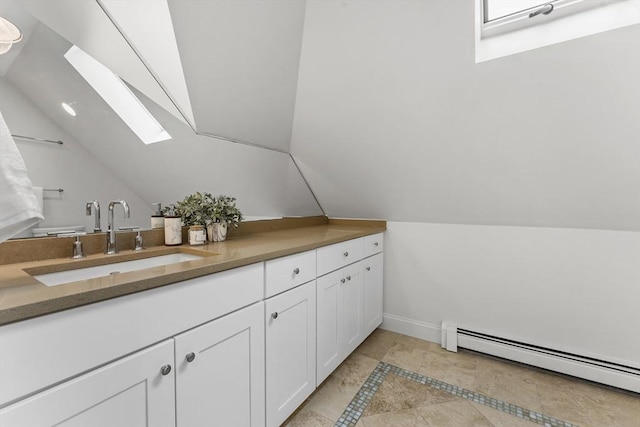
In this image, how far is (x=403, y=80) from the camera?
1.55 meters

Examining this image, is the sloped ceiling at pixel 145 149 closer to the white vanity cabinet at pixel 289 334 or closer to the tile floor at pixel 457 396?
the white vanity cabinet at pixel 289 334

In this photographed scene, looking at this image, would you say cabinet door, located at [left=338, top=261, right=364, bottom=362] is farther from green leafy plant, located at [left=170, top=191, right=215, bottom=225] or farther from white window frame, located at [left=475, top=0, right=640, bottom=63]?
white window frame, located at [left=475, top=0, right=640, bottom=63]

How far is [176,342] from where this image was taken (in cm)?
86

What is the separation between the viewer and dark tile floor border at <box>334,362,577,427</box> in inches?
55.8

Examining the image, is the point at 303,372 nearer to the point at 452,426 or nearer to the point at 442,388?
the point at 452,426

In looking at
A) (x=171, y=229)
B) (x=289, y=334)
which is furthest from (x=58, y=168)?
(x=289, y=334)

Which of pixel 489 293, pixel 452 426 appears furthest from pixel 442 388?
pixel 489 293

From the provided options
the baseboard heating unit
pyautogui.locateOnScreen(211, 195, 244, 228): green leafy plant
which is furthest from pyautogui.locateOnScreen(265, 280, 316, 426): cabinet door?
the baseboard heating unit

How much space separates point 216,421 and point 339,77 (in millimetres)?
1718

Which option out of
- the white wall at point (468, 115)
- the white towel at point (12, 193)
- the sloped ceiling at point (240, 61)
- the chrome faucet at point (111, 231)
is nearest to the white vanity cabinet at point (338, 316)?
the white wall at point (468, 115)

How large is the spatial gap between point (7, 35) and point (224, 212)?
38.6 inches

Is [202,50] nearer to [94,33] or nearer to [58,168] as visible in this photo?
[94,33]

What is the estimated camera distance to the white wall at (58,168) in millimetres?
948

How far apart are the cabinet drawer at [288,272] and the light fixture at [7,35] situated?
3.67 feet
